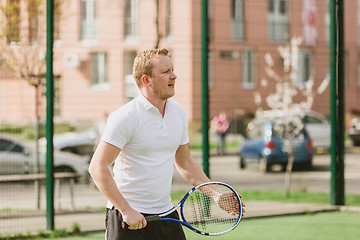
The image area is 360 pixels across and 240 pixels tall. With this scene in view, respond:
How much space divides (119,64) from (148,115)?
764cm

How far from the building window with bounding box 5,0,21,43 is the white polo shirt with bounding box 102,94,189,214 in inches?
269

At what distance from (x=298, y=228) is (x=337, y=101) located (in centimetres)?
244

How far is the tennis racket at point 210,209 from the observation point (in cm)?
442

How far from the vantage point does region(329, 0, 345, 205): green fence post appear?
1062 centimetres

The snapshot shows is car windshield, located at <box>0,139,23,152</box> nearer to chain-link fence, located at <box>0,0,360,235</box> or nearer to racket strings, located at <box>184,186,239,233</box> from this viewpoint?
chain-link fence, located at <box>0,0,360,235</box>

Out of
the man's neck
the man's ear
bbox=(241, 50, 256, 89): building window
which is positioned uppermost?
bbox=(241, 50, 256, 89): building window

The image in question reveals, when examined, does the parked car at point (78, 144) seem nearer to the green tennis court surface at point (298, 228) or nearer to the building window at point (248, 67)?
the building window at point (248, 67)

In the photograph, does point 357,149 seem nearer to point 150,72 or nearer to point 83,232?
point 83,232

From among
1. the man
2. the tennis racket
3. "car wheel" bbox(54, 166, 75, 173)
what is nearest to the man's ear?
the man

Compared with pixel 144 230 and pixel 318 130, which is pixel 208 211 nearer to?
pixel 144 230

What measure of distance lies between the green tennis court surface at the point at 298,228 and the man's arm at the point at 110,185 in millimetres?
4304

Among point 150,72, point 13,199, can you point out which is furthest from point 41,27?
point 150,72

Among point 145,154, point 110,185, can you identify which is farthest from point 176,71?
point 110,185

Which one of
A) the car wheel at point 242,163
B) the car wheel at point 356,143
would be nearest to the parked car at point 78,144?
the car wheel at point 242,163
